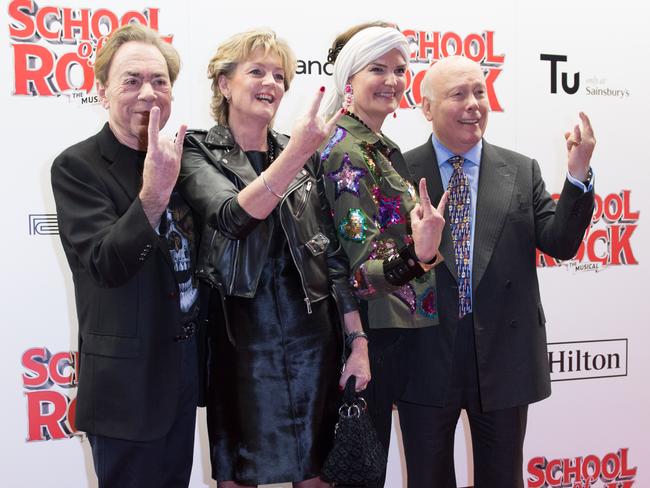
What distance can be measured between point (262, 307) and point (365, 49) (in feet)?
2.99

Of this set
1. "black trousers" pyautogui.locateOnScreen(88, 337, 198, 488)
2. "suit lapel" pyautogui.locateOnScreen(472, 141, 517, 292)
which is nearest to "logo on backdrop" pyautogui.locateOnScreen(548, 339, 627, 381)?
"suit lapel" pyautogui.locateOnScreen(472, 141, 517, 292)

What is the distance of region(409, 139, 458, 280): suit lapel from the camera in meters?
2.38

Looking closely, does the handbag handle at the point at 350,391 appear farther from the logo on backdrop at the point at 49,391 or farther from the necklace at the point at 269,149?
the logo on backdrop at the point at 49,391

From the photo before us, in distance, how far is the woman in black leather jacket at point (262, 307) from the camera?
1.97m

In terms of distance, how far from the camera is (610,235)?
4035mm

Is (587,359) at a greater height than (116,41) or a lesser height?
lesser

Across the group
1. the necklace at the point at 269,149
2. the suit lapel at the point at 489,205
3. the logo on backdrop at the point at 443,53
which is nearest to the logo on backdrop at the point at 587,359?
the logo on backdrop at the point at 443,53

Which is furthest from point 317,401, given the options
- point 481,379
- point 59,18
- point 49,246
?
point 59,18

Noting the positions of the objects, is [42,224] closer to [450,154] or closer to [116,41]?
[116,41]

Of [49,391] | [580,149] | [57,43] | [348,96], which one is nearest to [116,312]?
[348,96]

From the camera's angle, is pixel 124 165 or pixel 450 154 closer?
pixel 124 165

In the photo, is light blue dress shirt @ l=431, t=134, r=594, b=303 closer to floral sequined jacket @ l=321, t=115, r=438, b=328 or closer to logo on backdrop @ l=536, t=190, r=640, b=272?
floral sequined jacket @ l=321, t=115, r=438, b=328

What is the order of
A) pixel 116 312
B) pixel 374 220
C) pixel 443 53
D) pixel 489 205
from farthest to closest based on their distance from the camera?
pixel 443 53 → pixel 489 205 → pixel 374 220 → pixel 116 312

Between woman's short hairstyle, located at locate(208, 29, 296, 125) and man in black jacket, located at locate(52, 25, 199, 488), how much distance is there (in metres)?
0.22
